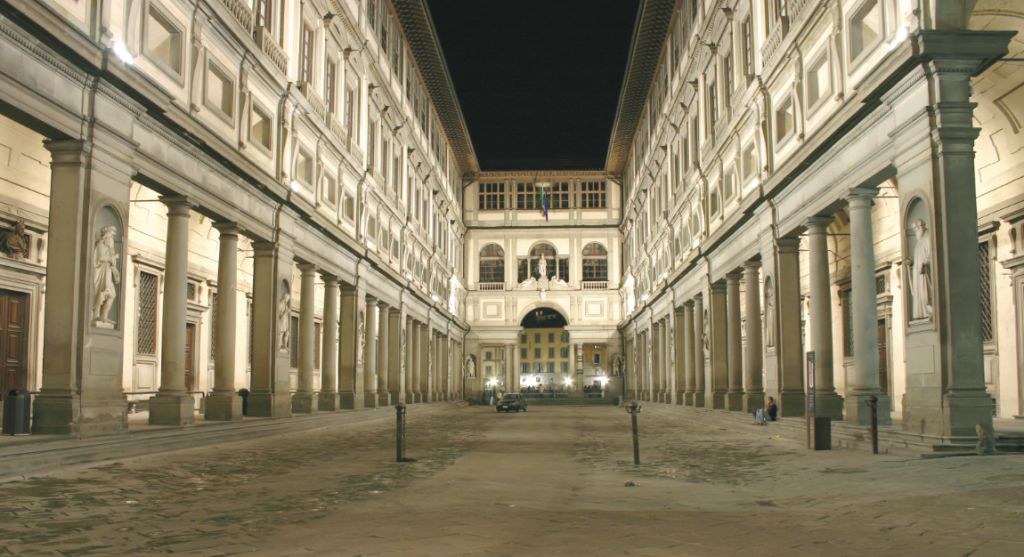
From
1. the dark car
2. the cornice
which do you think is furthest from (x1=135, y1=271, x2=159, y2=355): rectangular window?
the dark car

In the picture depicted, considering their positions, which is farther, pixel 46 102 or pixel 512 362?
pixel 512 362

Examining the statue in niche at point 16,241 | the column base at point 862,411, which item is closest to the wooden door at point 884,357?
the column base at point 862,411

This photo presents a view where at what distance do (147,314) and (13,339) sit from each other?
269 inches

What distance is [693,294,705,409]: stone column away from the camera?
37438 millimetres

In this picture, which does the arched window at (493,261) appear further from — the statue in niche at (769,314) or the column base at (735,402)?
the statue in niche at (769,314)

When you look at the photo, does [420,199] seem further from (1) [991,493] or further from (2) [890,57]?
(1) [991,493]

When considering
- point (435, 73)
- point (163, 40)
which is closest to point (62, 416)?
point (163, 40)

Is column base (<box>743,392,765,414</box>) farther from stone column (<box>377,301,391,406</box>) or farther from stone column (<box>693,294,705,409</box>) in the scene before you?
stone column (<box>377,301,391,406</box>)

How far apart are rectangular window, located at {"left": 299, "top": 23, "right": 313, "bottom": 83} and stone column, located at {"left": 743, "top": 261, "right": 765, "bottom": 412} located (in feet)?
56.6

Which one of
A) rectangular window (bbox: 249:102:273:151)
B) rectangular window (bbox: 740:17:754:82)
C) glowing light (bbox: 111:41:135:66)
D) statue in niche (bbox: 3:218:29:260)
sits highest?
rectangular window (bbox: 740:17:754:82)

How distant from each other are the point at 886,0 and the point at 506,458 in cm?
1197

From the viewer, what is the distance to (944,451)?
43.7 feet

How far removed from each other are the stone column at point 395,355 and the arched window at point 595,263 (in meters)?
32.6

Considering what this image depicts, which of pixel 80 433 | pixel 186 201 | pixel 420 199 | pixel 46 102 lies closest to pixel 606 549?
pixel 80 433
